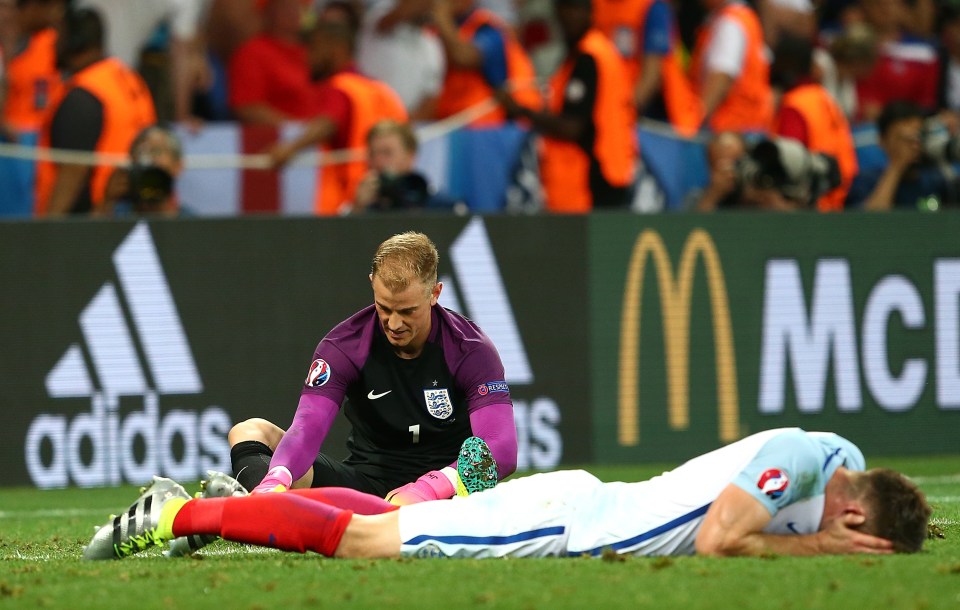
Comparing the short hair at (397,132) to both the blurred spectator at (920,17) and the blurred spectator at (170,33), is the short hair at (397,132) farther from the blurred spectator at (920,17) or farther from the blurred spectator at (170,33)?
the blurred spectator at (920,17)

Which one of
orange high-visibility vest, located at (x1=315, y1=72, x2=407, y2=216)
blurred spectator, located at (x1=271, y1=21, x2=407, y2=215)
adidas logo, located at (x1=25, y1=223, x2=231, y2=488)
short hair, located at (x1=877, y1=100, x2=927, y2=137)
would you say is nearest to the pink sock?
adidas logo, located at (x1=25, y1=223, x2=231, y2=488)

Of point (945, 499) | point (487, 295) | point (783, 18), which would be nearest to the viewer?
point (945, 499)

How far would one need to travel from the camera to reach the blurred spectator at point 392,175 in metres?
10.5

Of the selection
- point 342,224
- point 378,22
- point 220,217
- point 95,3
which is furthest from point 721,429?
point 95,3

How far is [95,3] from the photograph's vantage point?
38.1 ft

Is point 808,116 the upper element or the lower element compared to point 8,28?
lower

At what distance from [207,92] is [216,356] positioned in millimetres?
3267

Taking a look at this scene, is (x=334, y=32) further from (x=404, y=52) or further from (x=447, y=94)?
(x=447, y=94)

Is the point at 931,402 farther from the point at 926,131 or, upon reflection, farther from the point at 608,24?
the point at 608,24

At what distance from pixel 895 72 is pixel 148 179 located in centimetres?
714

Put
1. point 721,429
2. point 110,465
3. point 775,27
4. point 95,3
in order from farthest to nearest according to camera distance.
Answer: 1. point 775,27
2. point 95,3
3. point 721,429
4. point 110,465

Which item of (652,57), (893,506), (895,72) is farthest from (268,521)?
(895,72)

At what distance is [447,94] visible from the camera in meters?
12.7

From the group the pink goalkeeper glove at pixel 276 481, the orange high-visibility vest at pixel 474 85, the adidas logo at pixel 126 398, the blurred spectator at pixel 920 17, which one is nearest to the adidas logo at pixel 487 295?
the adidas logo at pixel 126 398
